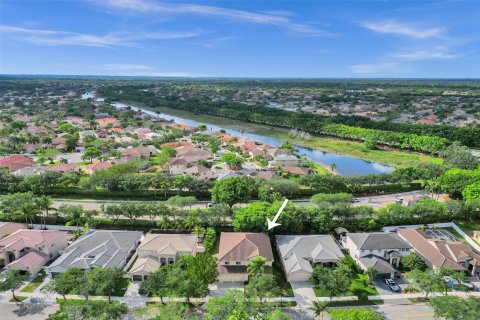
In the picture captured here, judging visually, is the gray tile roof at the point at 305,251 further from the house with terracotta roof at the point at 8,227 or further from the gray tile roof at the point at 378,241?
the house with terracotta roof at the point at 8,227

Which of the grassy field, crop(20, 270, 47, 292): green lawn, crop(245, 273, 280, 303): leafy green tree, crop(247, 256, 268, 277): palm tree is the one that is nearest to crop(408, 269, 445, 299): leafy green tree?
crop(245, 273, 280, 303): leafy green tree

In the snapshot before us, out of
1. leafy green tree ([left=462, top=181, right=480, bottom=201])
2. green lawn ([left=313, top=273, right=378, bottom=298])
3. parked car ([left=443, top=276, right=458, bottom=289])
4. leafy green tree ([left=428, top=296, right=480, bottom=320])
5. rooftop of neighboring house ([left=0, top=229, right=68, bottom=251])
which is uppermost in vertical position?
leafy green tree ([left=462, top=181, right=480, bottom=201])

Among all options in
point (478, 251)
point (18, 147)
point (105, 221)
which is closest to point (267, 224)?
point (105, 221)

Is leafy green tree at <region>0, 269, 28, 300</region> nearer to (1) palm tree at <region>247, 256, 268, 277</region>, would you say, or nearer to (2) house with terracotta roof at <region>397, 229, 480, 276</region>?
(1) palm tree at <region>247, 256, 268, 277</region>

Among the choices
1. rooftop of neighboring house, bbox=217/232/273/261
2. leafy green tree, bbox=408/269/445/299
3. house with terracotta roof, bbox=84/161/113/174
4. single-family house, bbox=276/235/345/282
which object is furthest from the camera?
house with terracotta roof, bbox=84/161/113/174

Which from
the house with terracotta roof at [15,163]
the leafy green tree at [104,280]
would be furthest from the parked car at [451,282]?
the house with terracotta roof at [15,163]

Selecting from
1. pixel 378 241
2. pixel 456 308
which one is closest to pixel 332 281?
pixel 456 308
